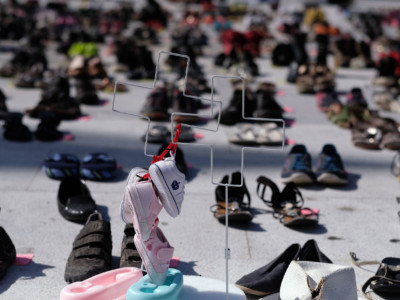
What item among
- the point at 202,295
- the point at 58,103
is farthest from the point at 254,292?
the point at 58,103

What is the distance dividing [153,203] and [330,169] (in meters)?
2.92

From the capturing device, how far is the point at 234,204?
521 cm

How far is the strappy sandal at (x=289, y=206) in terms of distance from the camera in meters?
5.06

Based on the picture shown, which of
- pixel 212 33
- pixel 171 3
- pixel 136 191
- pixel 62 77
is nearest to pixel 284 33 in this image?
pixel 212 33

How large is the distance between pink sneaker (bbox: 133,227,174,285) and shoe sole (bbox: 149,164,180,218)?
195 millimetres

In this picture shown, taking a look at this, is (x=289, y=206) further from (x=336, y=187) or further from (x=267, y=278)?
(x=267, y=278)

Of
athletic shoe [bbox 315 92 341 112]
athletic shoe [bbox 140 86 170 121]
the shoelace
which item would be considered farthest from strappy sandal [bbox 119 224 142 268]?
athletic shoe [bbox 315 92 341 112]

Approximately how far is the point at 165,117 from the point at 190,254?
3689mm

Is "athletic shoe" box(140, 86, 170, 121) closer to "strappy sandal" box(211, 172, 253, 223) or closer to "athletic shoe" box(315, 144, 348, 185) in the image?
"athletic shoe" box(315, 144, 348, 185)

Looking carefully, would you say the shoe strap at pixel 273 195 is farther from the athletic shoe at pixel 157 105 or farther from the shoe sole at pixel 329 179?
the athletic shoe at pixel 157 105

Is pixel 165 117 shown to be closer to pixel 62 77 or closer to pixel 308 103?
pixel 62 77

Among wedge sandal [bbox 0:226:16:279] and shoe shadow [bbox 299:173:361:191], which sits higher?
shoe shadow [bbox 299:173:361:191]

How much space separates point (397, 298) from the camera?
4.06m

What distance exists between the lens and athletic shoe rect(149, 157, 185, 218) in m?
3.39
